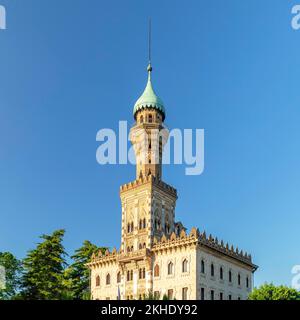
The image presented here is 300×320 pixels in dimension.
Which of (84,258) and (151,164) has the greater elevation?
(151,164)

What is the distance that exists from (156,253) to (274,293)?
1443 cm

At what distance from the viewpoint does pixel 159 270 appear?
2354 inches

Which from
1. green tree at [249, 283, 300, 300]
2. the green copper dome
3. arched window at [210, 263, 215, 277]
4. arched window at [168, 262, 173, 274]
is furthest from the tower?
green tree at [249, 283, 300, 300]

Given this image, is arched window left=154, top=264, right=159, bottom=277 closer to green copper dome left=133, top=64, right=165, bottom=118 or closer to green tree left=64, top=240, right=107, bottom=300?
green tree left=64, top=240, right=107, bottom=300

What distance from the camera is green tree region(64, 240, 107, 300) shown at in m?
68.6

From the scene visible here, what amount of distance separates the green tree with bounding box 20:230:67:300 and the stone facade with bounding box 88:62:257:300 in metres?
5.53

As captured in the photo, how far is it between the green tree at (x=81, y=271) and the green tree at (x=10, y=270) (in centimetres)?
634

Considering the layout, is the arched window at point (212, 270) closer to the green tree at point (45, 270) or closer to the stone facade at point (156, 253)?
the stone facade at point (156, 253)

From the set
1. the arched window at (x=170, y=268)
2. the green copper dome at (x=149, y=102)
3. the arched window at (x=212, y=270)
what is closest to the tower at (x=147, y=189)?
the green copper dome at (x=149, y=102)

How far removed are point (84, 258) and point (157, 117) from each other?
23.4 meters

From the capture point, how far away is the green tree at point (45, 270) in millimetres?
60344

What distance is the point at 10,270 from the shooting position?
65.6 m
